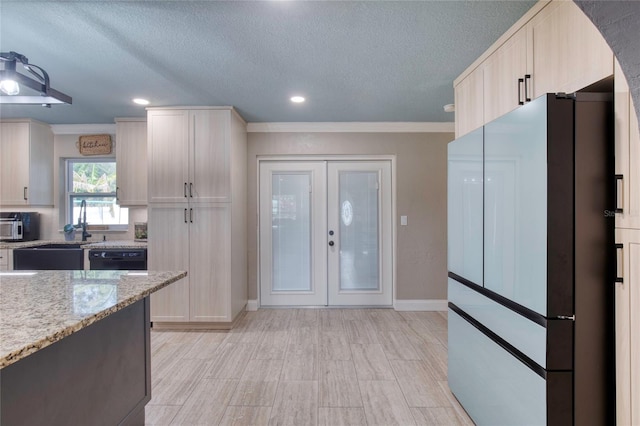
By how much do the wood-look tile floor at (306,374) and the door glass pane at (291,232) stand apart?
60 centimetres

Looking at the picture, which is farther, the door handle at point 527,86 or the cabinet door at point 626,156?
the door handle at point 527,86

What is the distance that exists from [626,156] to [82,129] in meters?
5.15

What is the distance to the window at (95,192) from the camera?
4.18 meters

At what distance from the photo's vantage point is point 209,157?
3418 mm

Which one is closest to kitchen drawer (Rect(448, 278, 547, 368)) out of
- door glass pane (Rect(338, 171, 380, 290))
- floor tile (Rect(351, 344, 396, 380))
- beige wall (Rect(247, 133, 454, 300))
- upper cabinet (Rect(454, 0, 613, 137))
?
floor tile (Rect(351, 344, 396, 380))

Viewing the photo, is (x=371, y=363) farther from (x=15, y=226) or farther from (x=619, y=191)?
(x=15, y=226)

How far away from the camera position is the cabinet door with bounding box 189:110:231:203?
341 centimetres

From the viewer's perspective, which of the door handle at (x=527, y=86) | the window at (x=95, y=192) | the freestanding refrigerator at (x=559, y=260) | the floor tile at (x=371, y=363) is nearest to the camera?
the freestanding refrigerator at (x=559, y=260)

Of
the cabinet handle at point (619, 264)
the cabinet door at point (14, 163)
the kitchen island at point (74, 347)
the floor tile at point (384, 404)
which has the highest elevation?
the cabinet door at point (14, 163)

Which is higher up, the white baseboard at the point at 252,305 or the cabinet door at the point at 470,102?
the cabinet door at the point at 470,102

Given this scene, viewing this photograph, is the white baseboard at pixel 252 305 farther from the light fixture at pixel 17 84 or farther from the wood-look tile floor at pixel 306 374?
the light fixture at pixel 17 84

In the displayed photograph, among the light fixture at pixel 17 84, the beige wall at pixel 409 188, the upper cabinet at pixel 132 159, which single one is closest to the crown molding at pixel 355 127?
the beige wall at pixel 409 188

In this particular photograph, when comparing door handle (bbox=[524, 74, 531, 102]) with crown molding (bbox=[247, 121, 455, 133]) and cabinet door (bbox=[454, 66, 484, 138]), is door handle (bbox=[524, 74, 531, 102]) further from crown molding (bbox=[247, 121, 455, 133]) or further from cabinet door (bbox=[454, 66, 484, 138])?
crown molding (bbox=[247, 121, 455, 133])

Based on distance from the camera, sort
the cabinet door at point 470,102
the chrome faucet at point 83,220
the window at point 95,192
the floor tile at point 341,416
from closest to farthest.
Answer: the floor tile at point 341,416 < the cabinet door at point 470,102 < the chrome faucet at point 83,220 < the window at point 95,192
